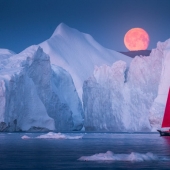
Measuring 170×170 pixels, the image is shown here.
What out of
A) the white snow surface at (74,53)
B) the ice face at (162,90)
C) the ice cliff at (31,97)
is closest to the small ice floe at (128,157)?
the ice face at (162,90)

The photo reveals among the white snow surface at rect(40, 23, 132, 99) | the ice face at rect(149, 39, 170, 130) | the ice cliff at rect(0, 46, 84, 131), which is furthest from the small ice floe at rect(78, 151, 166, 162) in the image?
the white snow surface at rect(40, 23, 132, 99)

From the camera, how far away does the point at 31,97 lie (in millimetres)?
48219

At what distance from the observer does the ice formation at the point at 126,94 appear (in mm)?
51856

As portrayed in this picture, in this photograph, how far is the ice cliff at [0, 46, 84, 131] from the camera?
45.0 metres

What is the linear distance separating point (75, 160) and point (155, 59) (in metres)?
40.8

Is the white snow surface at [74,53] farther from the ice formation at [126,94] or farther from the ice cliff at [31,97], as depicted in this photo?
the ice formation at [126,94]

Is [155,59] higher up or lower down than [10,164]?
higher up

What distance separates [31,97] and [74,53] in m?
44.0

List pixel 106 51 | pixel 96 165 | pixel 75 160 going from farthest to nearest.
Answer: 1. pixel 106 51
2. pixel 75 160
3. pixel 96 165

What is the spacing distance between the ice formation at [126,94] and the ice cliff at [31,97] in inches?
142

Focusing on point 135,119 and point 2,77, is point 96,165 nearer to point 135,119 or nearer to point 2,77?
point 2,77

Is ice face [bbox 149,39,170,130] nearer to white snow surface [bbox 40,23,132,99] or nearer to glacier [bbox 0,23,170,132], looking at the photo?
glacier [bbox 0,23,170,132]

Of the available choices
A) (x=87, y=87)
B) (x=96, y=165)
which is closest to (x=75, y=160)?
(x=96, y=165)

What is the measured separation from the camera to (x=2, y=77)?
45.8m
